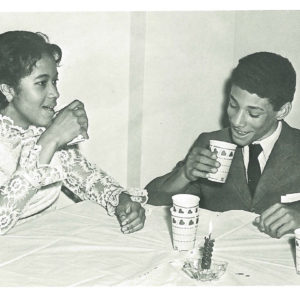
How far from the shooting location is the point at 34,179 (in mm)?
1490

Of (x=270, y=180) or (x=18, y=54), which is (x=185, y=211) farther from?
(x=18, y=54)

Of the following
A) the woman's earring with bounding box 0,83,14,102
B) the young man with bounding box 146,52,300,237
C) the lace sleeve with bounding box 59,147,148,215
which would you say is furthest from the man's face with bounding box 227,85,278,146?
the woman's earring with bounding box 0,83,14,102

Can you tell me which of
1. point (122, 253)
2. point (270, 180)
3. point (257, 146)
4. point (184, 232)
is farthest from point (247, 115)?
point (122, 253)

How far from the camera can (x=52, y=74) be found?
5.89 feet

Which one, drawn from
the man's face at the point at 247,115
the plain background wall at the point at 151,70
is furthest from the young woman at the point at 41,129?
the man's face at the point at 247,115

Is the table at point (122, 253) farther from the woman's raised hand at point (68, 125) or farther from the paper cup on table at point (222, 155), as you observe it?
the woman's raised hand at point (68, 125)

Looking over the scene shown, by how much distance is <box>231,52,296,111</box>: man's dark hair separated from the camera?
1.94 m

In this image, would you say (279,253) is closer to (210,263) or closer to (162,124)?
(210,263)

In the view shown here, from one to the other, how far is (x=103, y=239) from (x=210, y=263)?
0.35 m

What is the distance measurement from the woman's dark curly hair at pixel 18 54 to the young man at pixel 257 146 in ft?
2.22

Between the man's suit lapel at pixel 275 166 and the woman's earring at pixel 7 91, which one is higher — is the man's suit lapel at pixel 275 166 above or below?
below

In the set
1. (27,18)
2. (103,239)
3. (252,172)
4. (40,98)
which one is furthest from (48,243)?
(27,18)

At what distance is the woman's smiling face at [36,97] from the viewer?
177 cm

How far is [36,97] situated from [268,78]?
92 centimetres
